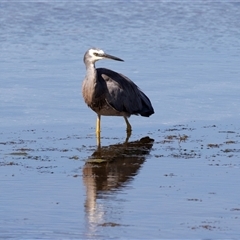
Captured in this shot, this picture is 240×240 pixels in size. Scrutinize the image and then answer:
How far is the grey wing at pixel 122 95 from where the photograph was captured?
507 inches

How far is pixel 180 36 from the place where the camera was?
2200 cm

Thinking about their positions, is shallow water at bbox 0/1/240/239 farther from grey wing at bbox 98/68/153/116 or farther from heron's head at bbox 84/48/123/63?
heron's head at bbox 84/48/123/63

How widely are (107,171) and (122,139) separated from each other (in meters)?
1.79

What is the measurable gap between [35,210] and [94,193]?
87 centimetres

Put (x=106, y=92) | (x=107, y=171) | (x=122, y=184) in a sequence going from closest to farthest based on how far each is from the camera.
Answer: (x=122, y=184) < (x=107, y=171) < (x=106, y=92)

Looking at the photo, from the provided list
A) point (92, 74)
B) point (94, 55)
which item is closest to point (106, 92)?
point (92, 74)

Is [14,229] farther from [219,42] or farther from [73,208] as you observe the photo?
[219,42]

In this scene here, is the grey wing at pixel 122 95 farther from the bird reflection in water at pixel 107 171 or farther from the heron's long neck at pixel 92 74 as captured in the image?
the bird reflection in water at pixel 107 171

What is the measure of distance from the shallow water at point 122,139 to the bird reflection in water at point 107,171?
0.04 feet

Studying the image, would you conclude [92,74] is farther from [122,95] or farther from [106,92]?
[122,95]

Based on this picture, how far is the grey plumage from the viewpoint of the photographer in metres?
12.7

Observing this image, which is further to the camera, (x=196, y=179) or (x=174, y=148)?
(x=174, y=148)

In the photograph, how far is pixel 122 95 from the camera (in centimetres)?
1295

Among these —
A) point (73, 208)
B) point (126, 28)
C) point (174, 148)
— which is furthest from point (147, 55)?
point (73, 208)
